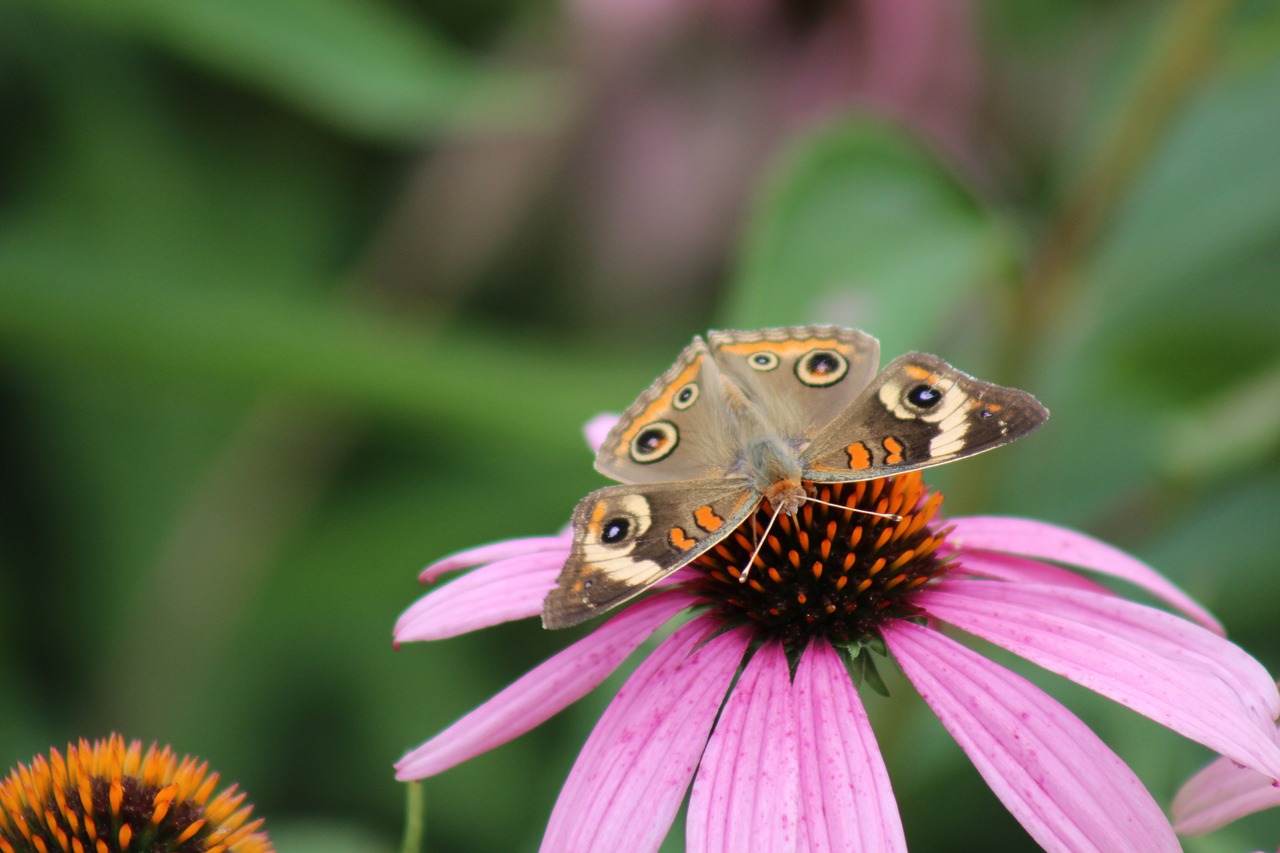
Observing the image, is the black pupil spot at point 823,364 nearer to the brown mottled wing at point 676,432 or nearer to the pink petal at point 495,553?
the brown mottled wing at point 676,432

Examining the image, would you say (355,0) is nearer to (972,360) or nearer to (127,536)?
(127,536)

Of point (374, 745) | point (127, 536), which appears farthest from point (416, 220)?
point (374, 745)

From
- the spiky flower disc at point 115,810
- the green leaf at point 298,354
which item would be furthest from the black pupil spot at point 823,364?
the green leaf at point 298,354

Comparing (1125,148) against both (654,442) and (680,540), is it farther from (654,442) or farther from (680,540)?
(680,540)

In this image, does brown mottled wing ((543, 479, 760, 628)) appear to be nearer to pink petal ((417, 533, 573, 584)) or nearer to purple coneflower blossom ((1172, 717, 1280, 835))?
pink petal ((417, 533, 573, 584))

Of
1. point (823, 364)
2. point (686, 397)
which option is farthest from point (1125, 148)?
point (686, 397)

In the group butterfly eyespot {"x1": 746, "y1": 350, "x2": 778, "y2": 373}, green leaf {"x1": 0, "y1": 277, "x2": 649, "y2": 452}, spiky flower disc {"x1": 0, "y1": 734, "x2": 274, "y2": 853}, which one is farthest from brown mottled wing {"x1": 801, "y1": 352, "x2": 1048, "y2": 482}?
green leaf {"x1": 0, "y1": 277, "x2": 649, "y2": 452}
